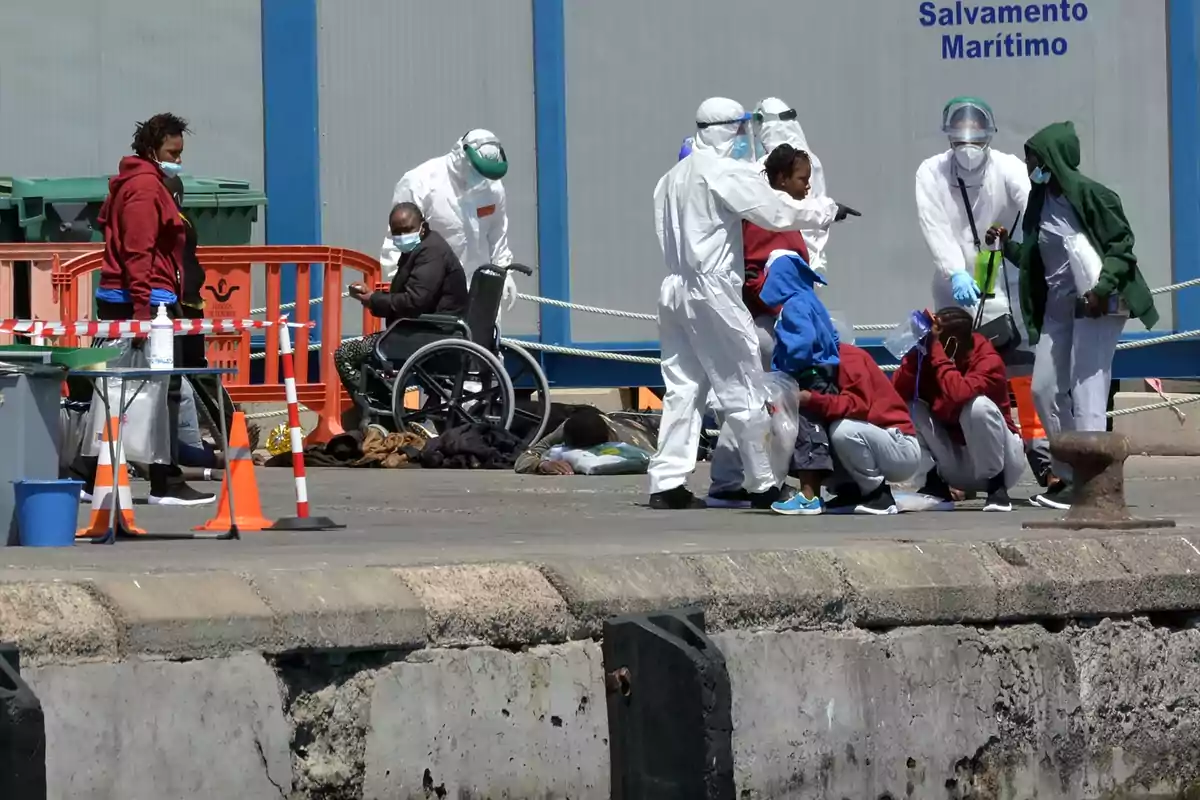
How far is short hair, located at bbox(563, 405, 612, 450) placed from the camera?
12.5 m

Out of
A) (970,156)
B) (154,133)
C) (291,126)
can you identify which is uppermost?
(291,126)

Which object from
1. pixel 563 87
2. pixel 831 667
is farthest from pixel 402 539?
pixel 563 87

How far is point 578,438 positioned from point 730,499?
240 cm

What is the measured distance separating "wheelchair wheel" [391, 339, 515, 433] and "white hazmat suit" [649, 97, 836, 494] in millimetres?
3048

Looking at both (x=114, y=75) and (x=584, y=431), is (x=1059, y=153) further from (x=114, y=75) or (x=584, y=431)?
(x=114, y=75)

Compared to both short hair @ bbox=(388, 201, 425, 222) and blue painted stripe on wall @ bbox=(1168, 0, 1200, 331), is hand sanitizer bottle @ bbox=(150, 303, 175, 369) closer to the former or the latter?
short hair @ bbox=(388, 201, 425, 222)

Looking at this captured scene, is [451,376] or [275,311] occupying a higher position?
[275,311]

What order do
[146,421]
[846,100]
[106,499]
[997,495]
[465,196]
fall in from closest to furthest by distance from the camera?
[106,499] → [997,495] → [146,421] → [465,196] → [846,100]

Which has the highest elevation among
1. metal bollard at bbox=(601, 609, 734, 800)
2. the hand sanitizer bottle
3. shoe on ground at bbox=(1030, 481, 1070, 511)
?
the hand sanitizer bottle

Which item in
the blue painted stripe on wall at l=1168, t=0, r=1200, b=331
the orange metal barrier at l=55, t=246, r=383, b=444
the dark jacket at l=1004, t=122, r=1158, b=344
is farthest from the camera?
the blue painted stripe on wall at l=1168, t=0, r=1200, b=331

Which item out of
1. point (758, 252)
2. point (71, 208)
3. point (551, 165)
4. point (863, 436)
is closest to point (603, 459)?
point (758, 252)

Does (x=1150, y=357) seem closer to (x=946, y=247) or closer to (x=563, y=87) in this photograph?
(x=563, y=87)

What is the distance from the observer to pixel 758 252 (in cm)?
997

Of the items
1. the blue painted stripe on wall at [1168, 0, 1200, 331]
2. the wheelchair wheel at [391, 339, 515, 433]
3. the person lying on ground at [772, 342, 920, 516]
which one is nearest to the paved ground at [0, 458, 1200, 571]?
the person lying on ground at [772, 342, 920, 516]
